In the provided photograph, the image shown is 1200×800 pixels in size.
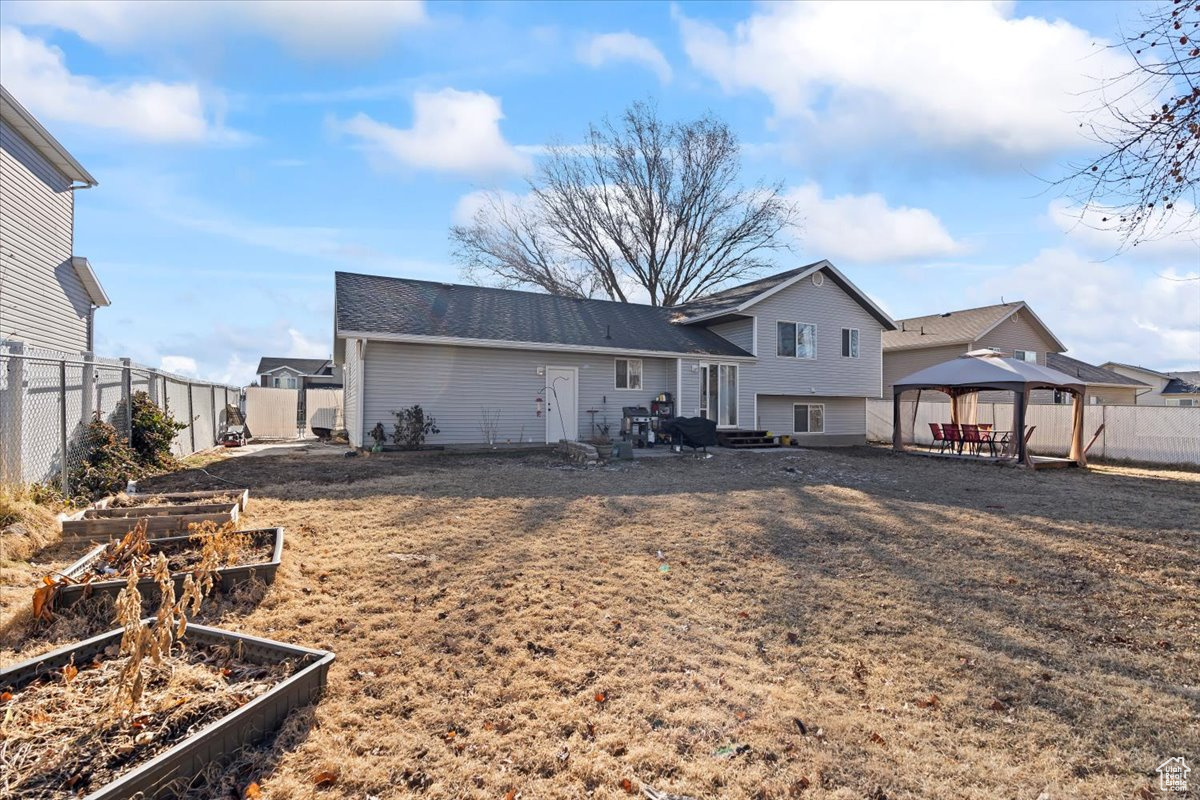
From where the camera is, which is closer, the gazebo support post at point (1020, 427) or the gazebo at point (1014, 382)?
the gazebo support post at point (1020, 427)

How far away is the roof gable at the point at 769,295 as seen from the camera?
18.3 meters

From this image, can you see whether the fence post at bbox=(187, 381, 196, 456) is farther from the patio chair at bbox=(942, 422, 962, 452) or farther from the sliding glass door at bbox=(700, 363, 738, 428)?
the patio chair at bbox=(942, 422, 962, 452)

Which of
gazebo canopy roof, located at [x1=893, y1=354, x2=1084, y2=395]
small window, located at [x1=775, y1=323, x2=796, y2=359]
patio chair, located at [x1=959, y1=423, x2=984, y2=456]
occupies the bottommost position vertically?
patio chair, located at [x1=959, y1=423, x2=984, y2=456]

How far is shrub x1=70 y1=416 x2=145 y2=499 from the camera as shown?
7.37 m

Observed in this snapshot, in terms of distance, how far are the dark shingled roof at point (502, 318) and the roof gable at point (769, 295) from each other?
2.77 feet

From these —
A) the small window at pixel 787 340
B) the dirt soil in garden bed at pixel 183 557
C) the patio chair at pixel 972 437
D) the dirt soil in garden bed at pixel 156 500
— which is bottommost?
the dirt soil in garden bed at pixel 183 557

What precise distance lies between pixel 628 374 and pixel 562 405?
221 cm

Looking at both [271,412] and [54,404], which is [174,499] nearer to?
[54,404]

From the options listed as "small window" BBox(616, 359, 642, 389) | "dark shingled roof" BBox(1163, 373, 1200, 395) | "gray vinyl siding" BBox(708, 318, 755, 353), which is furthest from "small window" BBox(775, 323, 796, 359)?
"dark shingled roof" BBox(1163, 373, 1200, 395)

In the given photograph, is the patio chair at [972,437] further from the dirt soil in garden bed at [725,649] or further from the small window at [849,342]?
the dirt soil in garden bed at [725,649]

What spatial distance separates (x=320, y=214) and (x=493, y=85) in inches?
169

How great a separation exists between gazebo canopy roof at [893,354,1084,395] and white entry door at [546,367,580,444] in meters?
9.52

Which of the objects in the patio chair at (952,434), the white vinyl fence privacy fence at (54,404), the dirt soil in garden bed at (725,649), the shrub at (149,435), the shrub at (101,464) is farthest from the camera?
the patio chair at (952,434)

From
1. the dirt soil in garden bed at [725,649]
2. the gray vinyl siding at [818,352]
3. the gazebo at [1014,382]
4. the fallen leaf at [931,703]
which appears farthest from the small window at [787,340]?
the fallen leaf at [931,703]
